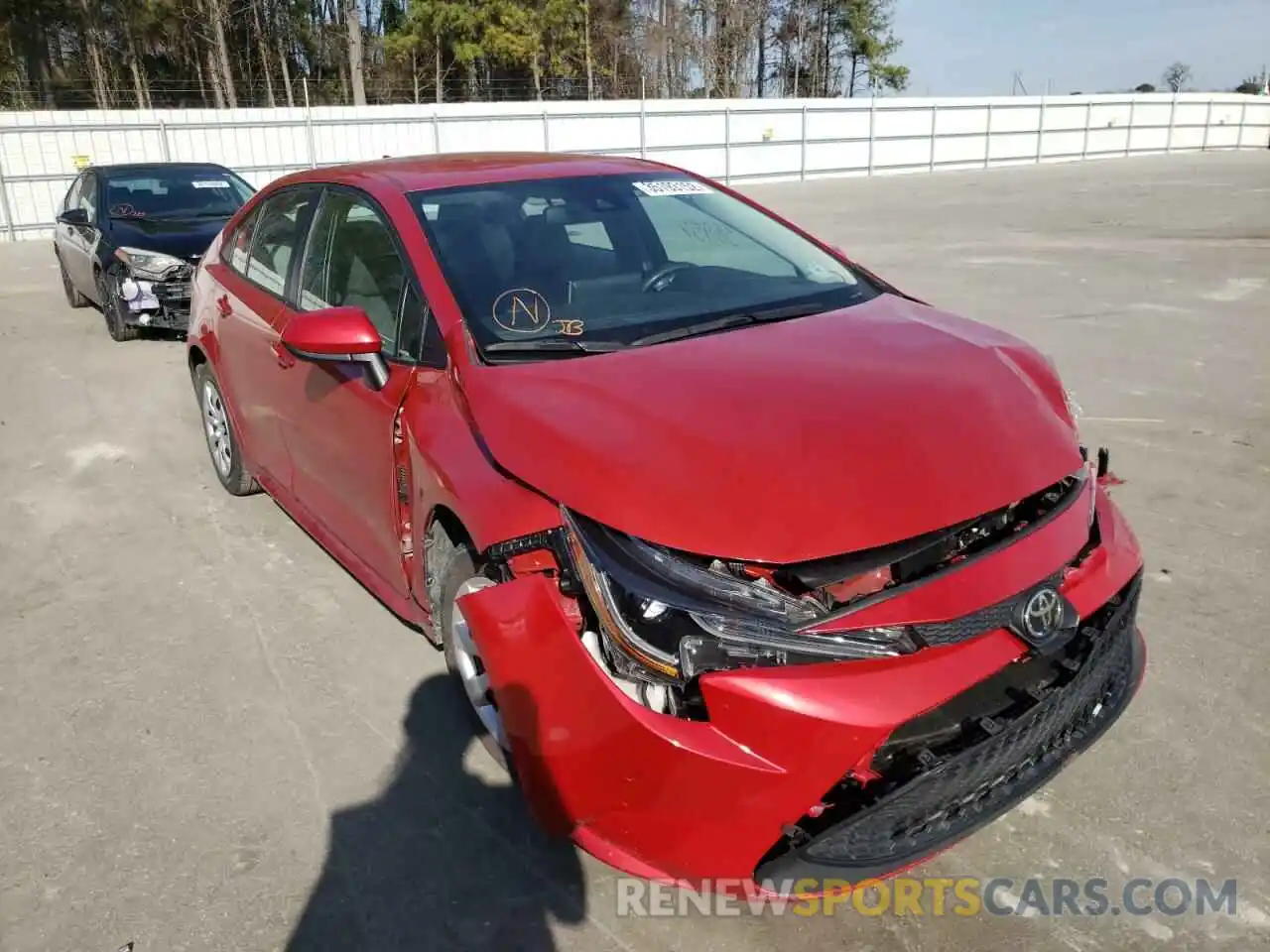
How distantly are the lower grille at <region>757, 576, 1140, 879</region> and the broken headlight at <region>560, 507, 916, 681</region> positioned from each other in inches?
11.3

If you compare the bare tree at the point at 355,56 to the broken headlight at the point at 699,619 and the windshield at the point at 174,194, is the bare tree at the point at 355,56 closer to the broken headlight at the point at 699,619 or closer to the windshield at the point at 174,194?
the windshield at the point at 174,194

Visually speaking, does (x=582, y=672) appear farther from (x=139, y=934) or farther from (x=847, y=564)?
(x=139, y=934)

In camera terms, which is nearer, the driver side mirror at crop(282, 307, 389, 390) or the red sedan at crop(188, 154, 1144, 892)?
the red sedan at crop(188, 154, 1144, 892)

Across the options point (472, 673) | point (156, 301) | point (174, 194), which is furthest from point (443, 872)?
point (174, 194)

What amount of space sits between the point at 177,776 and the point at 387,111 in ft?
74.1

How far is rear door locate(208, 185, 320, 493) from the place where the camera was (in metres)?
4.03

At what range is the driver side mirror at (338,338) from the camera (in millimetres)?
3014

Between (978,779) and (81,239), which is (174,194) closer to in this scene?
(81,239)

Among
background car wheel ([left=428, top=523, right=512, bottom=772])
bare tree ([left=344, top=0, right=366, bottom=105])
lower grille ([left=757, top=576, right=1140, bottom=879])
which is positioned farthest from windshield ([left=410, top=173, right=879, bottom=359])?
bare tree ([left=344, top=0, right=366, bottom=105])

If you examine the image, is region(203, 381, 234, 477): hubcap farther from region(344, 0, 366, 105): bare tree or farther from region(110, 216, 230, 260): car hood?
region(344, 0, 366, 105): bare tree

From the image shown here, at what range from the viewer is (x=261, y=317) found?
163 inches

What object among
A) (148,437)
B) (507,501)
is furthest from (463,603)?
(148,437)

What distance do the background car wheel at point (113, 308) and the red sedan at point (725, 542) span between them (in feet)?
22.5

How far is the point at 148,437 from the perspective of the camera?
20.9ft
